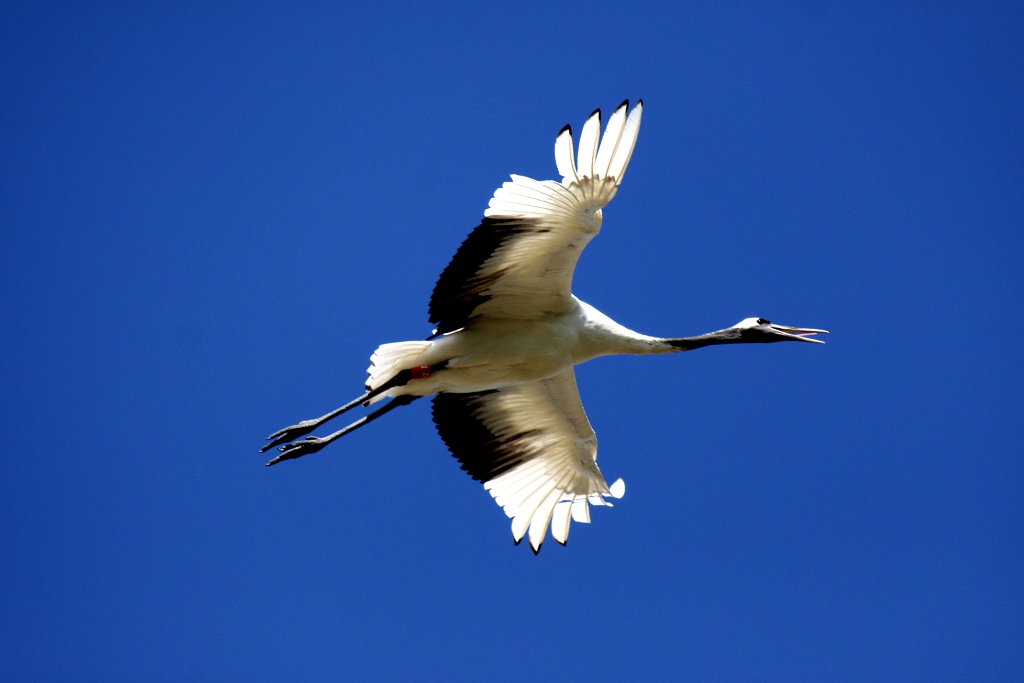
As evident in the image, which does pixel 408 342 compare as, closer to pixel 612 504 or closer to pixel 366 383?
pixel 366 383

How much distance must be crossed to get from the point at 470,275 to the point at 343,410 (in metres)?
1.66

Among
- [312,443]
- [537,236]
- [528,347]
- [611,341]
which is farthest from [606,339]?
[312,443]

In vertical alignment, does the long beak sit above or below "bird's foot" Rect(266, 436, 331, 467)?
below

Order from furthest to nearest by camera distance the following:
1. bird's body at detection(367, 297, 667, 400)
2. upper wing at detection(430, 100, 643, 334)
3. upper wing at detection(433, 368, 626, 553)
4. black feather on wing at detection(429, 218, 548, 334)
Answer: upper wing at detection(433, 368, 626, 553), bird's body at detection(367, 297, 667, 400), black feather on wing at detection(429, 218, 548, 334), upper wing at detection(430, 100, 643, 334)

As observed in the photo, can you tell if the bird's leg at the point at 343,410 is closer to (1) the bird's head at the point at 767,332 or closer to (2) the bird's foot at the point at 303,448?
(2) the bird's foot at the point at 303,448

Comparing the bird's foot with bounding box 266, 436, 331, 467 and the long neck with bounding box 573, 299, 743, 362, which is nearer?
the long neck with bounding box 573, 299, 743, 362

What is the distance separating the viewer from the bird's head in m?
8.84

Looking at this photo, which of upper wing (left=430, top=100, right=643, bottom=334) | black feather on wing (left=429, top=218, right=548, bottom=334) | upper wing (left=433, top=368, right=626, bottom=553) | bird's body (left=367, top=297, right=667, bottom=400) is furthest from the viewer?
upper wing (left=433, top=368, right=626, bottom=553)

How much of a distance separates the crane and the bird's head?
0.01 metres

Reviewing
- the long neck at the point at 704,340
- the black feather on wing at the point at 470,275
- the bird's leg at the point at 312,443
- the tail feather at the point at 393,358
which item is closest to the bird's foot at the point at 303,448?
the bird's leg at the point at 312,443

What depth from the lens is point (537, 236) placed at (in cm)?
775

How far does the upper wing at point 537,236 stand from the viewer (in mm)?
7359

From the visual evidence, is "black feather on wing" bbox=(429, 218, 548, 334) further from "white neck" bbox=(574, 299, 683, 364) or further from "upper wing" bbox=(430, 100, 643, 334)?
"white neck" bbox=(574, 299, 683, 364)

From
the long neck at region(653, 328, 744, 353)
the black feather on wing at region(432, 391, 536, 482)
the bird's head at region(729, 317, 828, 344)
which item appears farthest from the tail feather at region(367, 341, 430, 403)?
the bird's head at region(729, 317, 828, 344)
